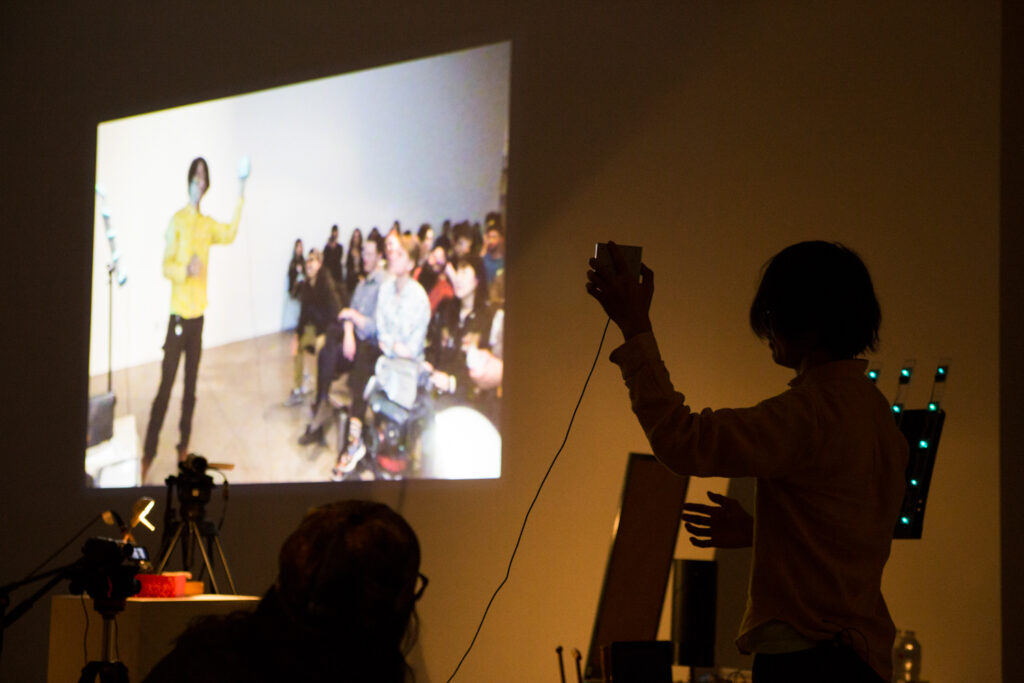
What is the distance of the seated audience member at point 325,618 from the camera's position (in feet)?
3.49

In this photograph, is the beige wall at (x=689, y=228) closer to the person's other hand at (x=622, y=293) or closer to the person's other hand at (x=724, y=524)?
the person's other hand at (x=724, y=524)

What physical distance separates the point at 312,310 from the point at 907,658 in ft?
9.11

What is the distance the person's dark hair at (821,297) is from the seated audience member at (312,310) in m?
3.28

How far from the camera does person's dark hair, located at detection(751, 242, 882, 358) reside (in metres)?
1.42

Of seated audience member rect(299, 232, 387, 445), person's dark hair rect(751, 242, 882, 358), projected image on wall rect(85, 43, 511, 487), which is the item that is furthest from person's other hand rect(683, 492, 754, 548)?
seated audience member rect(299, 232, 387, 445)

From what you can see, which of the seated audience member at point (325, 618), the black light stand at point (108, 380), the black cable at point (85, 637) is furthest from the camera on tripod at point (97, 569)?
the black light stand at point (108, 380)

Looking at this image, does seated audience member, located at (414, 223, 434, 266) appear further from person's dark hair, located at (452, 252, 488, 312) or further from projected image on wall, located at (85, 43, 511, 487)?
person's dark hair, located at (452, 252, 488, 312)

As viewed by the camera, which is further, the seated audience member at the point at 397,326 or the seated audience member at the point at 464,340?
the seated audience member at the point at 397,326

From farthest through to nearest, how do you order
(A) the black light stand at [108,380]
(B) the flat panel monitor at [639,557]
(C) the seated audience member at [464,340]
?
(A) the black light stand at [108,380] → (C) the seated audience member at [464,340] → (B) the flat panel monitor at [639,557]

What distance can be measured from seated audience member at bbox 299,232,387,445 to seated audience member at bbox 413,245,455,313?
0.23 metres

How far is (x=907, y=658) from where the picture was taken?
2895 mm

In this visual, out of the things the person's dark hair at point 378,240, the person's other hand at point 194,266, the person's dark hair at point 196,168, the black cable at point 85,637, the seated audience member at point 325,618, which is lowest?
the black cable at point 85,637

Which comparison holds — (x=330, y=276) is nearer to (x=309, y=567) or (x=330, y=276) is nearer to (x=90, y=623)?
(x=90, y=623)

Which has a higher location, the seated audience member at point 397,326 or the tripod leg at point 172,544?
the seated audience member at point 397,326
